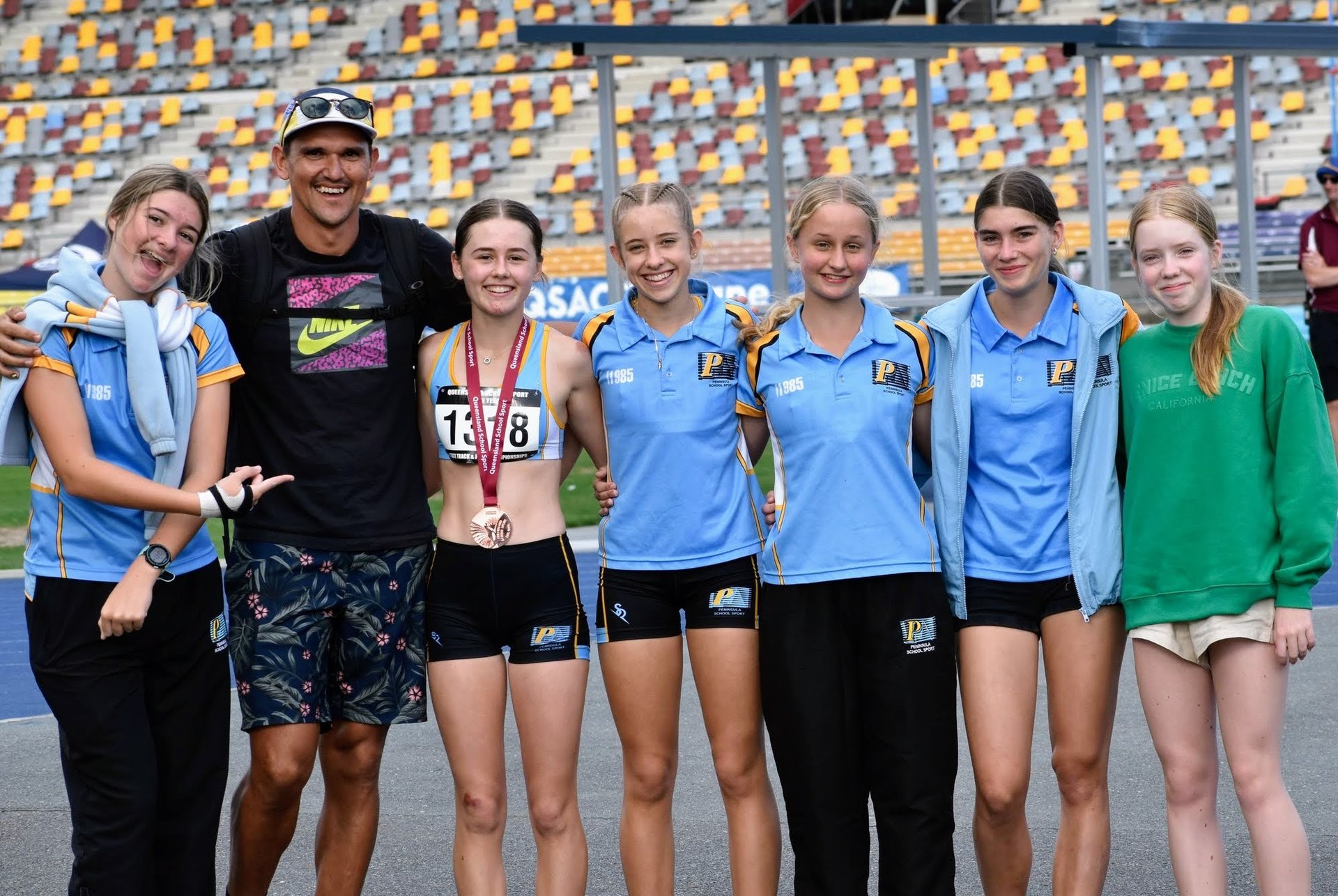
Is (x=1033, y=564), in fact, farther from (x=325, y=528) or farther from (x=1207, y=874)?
(x=325, y=528)

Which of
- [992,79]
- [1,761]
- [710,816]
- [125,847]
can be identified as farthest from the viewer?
[992,79]

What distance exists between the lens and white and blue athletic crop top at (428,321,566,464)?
4.10 meters

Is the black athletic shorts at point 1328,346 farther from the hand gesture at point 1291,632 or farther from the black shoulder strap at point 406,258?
the black shoulder strap at point 406,258

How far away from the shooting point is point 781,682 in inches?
156

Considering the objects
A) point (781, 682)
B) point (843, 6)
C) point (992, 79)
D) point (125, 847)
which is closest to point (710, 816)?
point (781, 682)

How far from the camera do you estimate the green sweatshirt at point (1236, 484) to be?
12.3ft

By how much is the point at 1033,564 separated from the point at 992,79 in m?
24.5

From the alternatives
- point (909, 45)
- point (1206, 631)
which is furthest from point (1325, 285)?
point (1206, 631)

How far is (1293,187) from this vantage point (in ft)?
72.7

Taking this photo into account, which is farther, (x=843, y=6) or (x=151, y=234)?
(x=843, y=6)

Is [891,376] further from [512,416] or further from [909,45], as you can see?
[909,45]

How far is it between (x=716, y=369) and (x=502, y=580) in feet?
2.63

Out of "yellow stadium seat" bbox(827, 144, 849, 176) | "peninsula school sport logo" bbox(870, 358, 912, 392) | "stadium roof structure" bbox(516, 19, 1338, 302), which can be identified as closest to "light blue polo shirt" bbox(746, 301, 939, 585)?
"peninsula school sport logo" bbox(870, 358, 912, 392)

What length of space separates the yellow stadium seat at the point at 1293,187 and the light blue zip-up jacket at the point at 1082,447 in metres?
19.7
